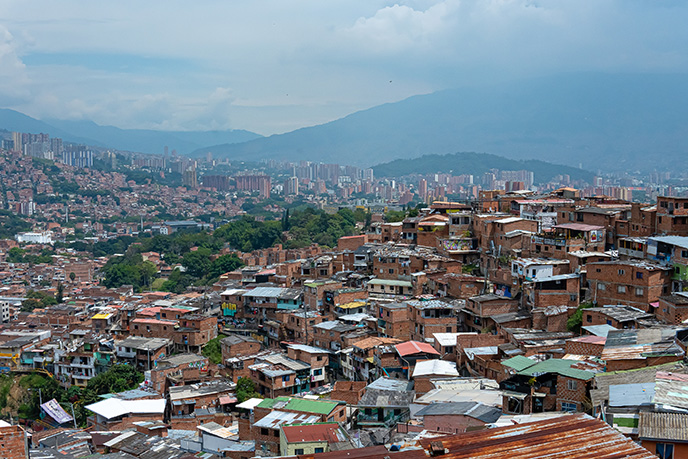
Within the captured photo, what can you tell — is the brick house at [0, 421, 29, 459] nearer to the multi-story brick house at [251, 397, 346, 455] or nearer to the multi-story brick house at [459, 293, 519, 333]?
the multi-story brick house at [251, 397, 346, 455]

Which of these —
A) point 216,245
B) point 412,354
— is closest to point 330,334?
point 412,354

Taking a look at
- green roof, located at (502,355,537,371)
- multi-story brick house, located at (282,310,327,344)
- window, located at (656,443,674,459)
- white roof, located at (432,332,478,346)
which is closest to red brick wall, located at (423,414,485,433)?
green roof, located at (502,355,537,371)

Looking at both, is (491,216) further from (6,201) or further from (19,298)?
(6,201)

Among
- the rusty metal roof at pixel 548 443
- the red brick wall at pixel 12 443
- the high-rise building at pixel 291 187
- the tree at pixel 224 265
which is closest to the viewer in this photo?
the rusty metal roof at pixel 548 443

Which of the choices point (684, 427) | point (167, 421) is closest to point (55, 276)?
point (167, 421)

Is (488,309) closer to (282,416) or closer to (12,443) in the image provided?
(282,416)

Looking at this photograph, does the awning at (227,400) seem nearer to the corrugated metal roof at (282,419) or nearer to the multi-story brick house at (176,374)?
the multi-story brick house at (176,374)

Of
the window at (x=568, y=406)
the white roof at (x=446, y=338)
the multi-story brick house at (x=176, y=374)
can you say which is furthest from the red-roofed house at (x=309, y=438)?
the multi-story brick house at (x=176, y=374)
